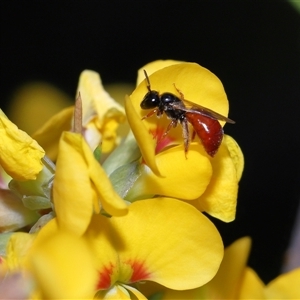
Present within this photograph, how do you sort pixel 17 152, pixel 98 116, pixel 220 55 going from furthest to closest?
pixel 220 55 < pixel 98 116 < pixel 17 152

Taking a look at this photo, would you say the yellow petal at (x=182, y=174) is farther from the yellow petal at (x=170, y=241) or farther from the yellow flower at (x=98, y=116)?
the yellow flower at (x=98, y=116)

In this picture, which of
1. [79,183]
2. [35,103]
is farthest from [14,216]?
[35,103]

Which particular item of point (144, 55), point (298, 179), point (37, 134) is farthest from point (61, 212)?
point (144, 55)

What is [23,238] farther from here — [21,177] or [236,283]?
[236,283]

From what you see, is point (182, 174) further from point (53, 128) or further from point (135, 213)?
point (53, 128)

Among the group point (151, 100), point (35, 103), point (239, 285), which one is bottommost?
point (35, 103)

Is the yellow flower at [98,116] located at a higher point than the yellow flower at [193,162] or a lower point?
lower

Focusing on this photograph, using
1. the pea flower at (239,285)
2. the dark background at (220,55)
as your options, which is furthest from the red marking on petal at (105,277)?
the dark background at (220,55)
